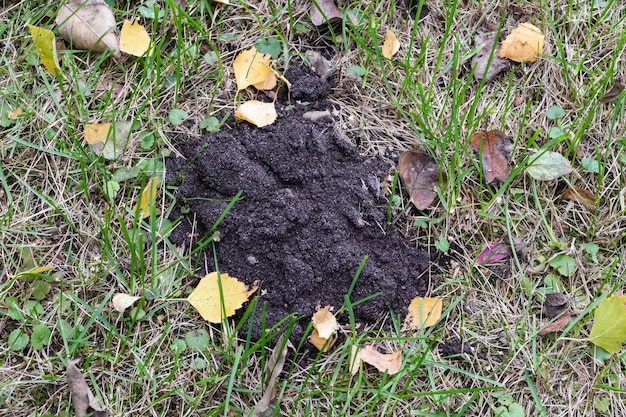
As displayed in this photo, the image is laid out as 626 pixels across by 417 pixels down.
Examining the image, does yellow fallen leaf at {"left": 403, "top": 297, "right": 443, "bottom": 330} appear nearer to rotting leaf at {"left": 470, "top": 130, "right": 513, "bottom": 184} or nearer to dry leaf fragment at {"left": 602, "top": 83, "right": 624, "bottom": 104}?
rotting leaf at {"left": 470, "top": 130, "right": 513, "bottom": 184}

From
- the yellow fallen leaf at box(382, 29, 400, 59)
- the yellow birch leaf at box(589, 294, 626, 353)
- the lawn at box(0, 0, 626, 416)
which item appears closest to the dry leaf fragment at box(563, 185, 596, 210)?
the lawn at box(0, 0, 626, 416)

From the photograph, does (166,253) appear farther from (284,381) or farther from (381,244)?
(381,244)

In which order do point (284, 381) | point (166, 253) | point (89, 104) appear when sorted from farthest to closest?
1. point (89, 104)
2. point (166, 253)
3. point (284, 381)

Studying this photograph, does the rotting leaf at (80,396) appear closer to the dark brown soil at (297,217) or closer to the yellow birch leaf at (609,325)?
the dark brown soil at (297,217)

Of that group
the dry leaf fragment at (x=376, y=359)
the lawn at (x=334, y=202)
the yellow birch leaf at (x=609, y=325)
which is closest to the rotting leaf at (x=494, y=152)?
the lawn at (x=334, y=202)

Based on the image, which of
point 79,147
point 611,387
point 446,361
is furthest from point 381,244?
point 79,147

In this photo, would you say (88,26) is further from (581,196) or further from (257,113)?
(581,196)
